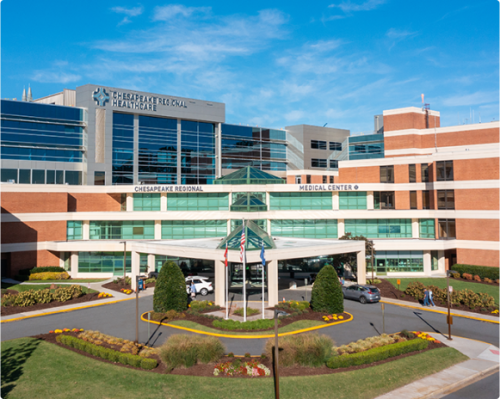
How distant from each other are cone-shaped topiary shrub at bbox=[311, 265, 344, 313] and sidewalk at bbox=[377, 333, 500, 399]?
25.5ft

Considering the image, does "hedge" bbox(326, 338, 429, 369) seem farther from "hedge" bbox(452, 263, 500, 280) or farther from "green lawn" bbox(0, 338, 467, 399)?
"hedge" bbox(452, 263, 500, 280)

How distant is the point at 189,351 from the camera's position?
19.1m

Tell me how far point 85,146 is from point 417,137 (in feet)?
182

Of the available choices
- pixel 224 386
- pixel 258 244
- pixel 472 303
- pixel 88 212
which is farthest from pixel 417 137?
pixel 224 386

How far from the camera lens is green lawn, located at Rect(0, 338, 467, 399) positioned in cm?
1648

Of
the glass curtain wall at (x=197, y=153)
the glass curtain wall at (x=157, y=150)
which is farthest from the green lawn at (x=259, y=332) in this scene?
the glass curtain wall at (x=197, y=153)

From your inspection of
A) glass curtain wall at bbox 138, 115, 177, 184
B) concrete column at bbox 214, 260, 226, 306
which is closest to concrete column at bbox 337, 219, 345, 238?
concrete column at bbox 214, 260, 226, 306

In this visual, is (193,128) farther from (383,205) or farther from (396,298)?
(396,298)

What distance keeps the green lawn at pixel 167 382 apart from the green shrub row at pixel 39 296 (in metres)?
14.2

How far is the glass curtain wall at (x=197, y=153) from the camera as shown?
78000 mm

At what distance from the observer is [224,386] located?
1698 cm

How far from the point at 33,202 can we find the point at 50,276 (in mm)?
9840

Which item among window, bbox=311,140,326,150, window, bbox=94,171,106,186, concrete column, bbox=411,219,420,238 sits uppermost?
window, bbox=311,140,326,150

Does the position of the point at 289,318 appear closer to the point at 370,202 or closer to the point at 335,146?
the point at 370,202
